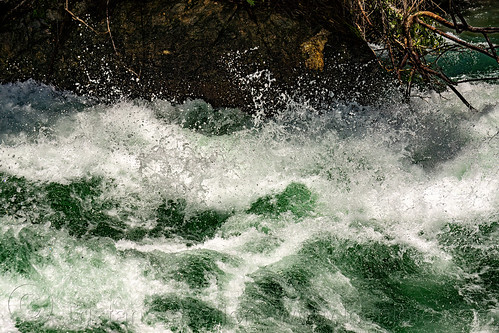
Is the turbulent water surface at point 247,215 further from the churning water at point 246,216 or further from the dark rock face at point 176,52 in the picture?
the dark rock face at point 176,52

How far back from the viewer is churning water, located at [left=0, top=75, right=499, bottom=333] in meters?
3.55

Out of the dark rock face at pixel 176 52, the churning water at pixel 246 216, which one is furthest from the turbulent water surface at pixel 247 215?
the dark rock face at pixel 176 52

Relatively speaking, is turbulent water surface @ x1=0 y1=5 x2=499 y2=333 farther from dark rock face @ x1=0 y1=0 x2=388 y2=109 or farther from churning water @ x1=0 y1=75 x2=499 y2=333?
A: dark rock face @ x1=0 y1=0 x2=388 y2=109

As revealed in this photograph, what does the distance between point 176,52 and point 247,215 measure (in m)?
2.15

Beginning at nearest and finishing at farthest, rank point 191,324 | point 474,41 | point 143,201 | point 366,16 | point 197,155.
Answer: point 191,324 → point 143,201 → point 197,155 → point 366,16 → point 474,41

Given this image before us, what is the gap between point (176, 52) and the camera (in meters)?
5.12

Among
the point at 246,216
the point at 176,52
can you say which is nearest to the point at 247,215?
the point at 246,216

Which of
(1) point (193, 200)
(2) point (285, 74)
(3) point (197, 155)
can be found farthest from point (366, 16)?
(1) point (193, 200)

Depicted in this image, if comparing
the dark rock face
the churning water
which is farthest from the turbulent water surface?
the dark rock face

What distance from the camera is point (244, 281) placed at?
3.75 metres

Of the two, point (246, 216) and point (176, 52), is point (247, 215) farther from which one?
point (176, 52)

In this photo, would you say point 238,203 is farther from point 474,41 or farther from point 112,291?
point 474,41

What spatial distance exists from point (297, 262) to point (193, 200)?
1.23m

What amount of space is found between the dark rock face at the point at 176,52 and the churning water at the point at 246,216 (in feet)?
0.76
